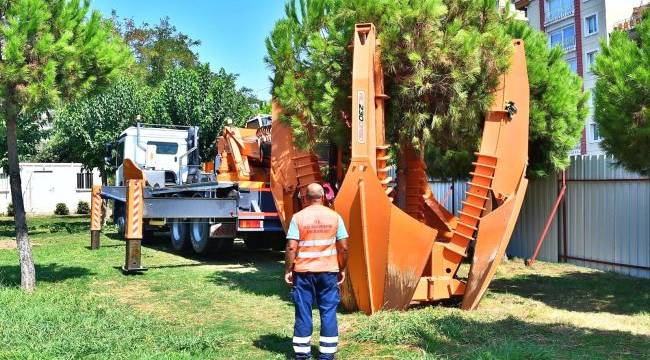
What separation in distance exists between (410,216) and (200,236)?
724cm

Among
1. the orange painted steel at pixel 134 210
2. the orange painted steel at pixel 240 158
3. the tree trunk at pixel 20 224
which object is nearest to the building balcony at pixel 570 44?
the orange painted steel at pixel 240 158

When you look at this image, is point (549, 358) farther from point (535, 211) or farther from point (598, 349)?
point (535, 211)

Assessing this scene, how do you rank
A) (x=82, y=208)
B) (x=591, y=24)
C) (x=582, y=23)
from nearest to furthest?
(x=82, y=208), (x=591, y=24), (x=582, y=23)

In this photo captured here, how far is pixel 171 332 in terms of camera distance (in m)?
6.97

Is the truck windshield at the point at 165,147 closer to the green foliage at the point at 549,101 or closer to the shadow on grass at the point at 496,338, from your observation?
the green foliage at the point at 549,101

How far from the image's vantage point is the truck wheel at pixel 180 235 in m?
15.1

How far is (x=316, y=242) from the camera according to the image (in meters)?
5.94

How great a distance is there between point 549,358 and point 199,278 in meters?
6.92

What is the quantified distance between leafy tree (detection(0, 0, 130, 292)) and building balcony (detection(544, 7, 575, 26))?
36.6 metres

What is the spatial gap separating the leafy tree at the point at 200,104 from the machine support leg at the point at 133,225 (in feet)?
43.8

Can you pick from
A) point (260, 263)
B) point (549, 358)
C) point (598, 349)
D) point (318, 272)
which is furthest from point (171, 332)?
point (260, 263)

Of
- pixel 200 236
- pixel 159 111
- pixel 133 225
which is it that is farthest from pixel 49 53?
pixel 159 111

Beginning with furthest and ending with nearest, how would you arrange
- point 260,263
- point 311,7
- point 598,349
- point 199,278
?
point 260,263, point 199,278, point 311,7, point 598,349

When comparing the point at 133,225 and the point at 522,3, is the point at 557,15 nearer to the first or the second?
the point at 522,3
